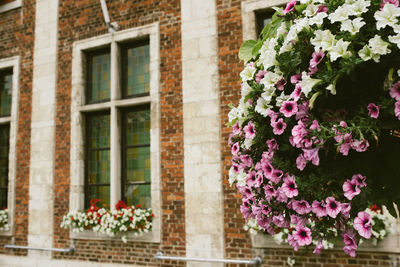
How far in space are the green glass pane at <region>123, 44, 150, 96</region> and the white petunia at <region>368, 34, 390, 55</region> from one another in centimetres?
504

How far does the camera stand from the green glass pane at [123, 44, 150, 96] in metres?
6.37

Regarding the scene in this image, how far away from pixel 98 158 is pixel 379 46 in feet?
18.6

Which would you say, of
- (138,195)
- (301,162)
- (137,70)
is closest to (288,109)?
(301,162)

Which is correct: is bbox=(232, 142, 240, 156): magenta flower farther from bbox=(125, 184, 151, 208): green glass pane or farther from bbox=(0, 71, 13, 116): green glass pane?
bbox=(0, 71, 13, 116): green glass pane

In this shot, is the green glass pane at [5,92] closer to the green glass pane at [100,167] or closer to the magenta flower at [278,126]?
the green glass pane at [100,167]

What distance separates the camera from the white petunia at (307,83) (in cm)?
160

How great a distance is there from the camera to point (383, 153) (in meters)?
1.66

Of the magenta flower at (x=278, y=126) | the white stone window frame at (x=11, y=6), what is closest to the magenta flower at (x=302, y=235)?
the magenta flower at (x=278, y=126)

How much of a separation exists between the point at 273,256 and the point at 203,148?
1.70m

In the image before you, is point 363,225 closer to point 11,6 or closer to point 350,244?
point 350,244

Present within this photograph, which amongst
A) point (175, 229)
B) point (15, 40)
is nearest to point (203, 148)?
point (175, 229)

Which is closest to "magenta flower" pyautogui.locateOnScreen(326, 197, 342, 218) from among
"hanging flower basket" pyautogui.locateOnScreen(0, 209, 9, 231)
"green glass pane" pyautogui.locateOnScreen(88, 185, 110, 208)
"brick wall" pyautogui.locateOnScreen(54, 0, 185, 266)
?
"brick wall" pyautogui.locateOnScreen(54, 0, 185, 266)

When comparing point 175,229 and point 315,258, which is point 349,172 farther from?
point 175,229

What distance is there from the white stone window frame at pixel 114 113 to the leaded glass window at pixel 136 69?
0.44 feet
